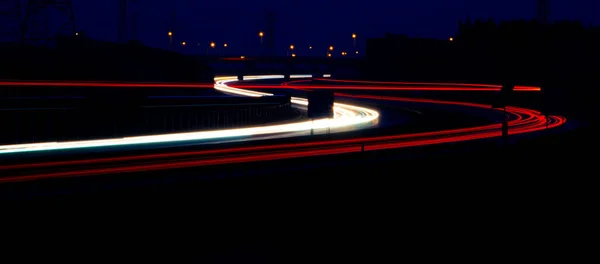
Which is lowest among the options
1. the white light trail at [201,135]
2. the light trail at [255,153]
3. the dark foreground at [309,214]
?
the dark foreground at [309,214]

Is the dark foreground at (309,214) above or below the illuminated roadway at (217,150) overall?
below

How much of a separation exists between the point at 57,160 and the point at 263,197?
572 cm

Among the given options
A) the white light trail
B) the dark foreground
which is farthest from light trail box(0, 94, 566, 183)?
the white light trail

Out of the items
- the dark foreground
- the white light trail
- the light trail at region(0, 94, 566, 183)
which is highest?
the white light trail

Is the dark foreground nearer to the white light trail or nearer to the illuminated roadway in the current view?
the illuminated roadway

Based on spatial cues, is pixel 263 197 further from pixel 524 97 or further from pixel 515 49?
pixel 515 49

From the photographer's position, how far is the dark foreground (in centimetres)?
968

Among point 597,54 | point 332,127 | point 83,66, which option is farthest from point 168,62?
point 597,54

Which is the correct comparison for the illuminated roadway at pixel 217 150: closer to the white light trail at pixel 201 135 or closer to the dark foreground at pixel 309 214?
the white light trail at pixel 201 135

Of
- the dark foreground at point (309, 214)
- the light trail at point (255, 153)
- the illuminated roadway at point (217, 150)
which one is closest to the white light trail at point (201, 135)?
the illuminated roadway at point (217, 150)

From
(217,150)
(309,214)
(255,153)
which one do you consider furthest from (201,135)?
(309,214)

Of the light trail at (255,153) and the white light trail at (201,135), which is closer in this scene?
the light trail at (255,153)

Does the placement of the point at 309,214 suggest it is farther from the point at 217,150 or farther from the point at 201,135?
the point at 201,135

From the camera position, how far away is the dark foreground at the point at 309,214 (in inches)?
381
